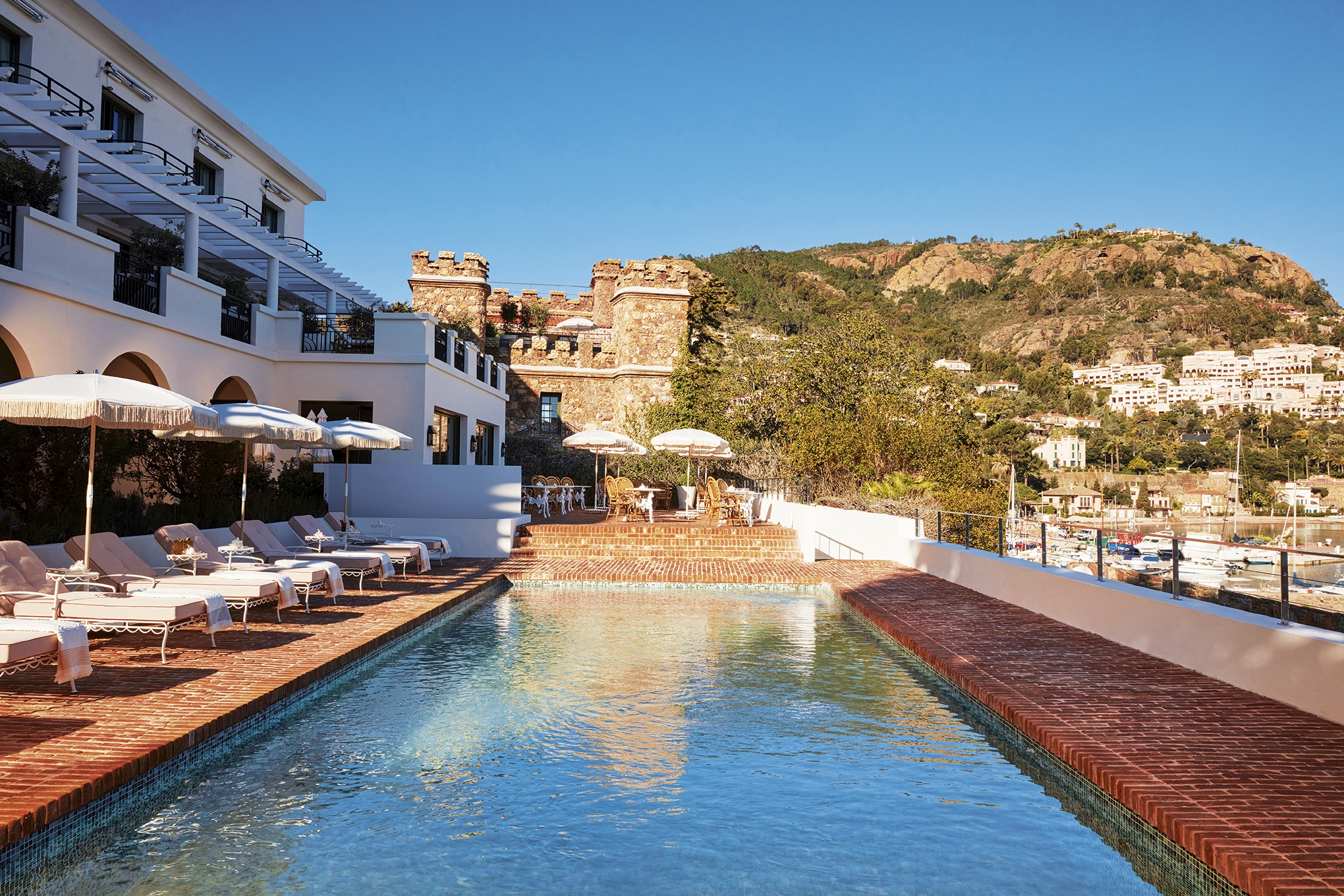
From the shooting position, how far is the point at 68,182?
1316 centimetres

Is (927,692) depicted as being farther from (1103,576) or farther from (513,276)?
(513,276)

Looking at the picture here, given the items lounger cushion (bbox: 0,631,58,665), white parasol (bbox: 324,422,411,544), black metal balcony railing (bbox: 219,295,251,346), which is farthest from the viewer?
black metal balcony railing (bbox: 219,295,251,346)

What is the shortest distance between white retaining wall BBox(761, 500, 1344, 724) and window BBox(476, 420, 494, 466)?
13.7 meters

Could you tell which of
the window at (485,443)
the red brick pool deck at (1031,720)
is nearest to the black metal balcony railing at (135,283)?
the red brick pool deck at (1031,720)

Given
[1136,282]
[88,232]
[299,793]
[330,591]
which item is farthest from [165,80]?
[1136,282]

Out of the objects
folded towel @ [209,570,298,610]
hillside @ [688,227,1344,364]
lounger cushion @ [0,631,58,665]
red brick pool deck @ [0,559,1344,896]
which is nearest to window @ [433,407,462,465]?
red brick pool deck @ [0,559,1344,896]

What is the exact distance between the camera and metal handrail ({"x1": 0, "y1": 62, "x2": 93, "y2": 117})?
14203 mm

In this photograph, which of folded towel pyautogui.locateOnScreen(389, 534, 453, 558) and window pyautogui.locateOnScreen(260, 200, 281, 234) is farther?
window pyautogui.locateOnScreen(260, 200, 281, 234)

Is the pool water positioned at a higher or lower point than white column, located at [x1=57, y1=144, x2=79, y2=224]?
lower

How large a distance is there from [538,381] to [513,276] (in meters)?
27.2

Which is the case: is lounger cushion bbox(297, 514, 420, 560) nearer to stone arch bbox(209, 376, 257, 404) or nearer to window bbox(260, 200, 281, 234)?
stone arch bbox(209, 376, 257, 404)

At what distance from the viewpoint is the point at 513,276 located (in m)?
56.6

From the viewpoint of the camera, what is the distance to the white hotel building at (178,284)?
1244 centimetres

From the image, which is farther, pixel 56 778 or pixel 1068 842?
pixel 1068 842
